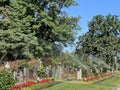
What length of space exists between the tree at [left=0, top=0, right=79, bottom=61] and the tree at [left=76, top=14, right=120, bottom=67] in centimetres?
3924

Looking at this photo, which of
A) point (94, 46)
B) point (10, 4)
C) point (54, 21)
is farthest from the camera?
point (94, 46)

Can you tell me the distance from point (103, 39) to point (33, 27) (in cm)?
4734

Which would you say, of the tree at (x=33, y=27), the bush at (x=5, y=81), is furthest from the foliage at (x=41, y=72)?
the bush at (x=5, y=81)

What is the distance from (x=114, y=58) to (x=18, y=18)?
56.6 meters

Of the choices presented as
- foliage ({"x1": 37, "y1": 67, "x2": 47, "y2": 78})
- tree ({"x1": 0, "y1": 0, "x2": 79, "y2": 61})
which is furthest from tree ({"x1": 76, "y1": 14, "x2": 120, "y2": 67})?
foliage ({"x1": 37, "y1": 67, "x2": 47, "y2": 78})

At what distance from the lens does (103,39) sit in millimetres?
93125

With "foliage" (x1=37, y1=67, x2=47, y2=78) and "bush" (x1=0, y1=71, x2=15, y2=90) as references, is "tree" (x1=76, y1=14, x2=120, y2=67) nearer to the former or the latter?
"foliage" (x1=37, y1=67, x2=47, y2=78)

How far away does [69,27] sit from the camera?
5056cm

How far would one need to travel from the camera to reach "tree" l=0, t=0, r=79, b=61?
38.1 metres

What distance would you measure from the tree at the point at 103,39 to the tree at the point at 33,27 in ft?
129

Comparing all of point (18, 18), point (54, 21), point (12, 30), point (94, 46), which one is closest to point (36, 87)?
point (12, 30)

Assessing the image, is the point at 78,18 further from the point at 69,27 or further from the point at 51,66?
the point at 51,66

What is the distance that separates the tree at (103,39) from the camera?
9238 centimetres

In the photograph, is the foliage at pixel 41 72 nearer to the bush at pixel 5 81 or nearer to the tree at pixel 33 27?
the tree at pixel 33 27
